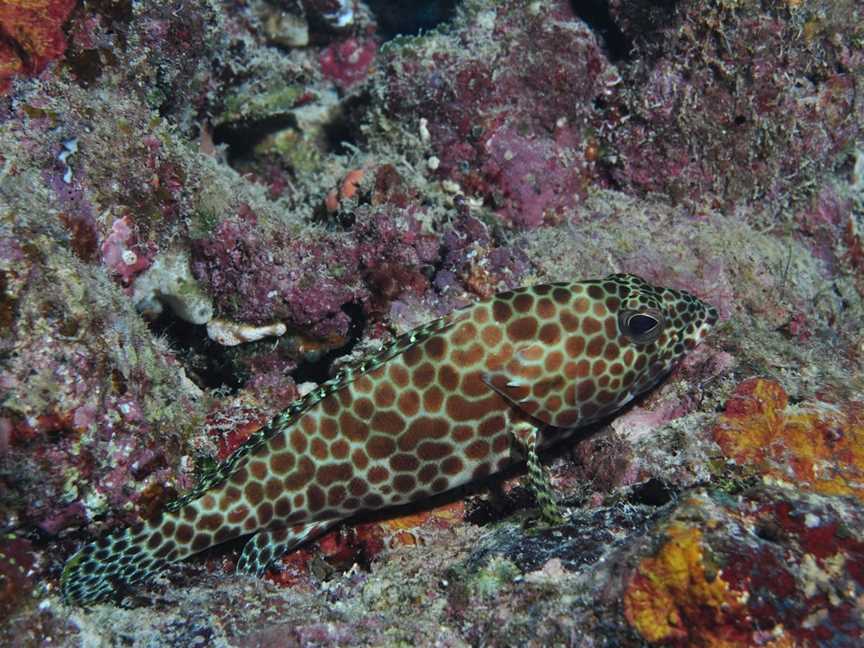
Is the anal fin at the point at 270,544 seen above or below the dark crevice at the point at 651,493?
below

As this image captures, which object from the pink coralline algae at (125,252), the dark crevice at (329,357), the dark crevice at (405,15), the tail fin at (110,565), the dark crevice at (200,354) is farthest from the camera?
the dark crevice at (405,15)

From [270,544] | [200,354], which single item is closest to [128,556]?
[270,544]

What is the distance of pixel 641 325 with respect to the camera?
14.9ft

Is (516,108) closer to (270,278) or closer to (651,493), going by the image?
(270,278)

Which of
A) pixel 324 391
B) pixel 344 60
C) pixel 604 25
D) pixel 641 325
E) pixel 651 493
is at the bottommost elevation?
pixel 324 391

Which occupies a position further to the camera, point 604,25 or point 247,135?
point 247,135

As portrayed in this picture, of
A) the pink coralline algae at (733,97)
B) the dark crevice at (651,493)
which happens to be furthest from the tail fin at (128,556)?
the pink coralline algae at (733,97)

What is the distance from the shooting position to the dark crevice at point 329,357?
6242mm

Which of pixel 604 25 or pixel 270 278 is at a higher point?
pixel 604 25

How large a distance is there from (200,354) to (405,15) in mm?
7786

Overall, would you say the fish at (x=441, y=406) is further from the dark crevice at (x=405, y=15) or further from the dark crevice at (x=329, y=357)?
the dark crevice at (x=405, y=15)

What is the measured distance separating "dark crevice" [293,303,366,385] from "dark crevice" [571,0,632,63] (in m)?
4.83

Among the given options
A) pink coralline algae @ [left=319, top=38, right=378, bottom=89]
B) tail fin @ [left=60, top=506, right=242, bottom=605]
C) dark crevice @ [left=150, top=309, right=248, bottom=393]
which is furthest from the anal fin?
pink coralline algae @ [left=319, top=38, right=378, bottom=89]

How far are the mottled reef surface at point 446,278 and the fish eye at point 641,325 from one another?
0.67 metres
